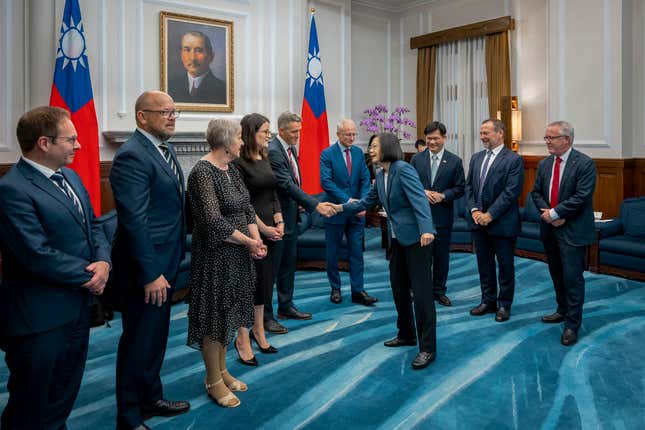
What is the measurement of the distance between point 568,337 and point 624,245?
2.36m

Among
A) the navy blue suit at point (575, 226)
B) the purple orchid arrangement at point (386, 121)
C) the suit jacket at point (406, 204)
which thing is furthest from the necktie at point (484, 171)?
the purple orchid arrangement at point (386, 121)

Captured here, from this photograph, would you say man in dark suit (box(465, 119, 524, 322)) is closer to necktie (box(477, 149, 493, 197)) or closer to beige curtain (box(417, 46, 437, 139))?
necktie (box(477, 149, 493, 197))

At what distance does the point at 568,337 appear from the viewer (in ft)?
12.3

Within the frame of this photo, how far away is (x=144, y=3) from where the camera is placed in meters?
6.45

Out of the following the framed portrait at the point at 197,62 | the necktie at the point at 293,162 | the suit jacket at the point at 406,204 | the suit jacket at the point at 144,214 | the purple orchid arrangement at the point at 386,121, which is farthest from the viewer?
the purple orchid arrangement at the point at 386,121

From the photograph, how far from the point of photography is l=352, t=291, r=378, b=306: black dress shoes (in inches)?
187

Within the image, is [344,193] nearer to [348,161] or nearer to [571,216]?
[348,161]

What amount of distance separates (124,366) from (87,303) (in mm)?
494

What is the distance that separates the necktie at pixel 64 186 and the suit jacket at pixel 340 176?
282 cm

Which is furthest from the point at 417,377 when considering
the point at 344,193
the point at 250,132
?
the point at 344,193

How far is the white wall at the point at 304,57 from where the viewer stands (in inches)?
223

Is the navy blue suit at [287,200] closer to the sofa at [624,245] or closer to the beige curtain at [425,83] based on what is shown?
the sofa at [624,245]

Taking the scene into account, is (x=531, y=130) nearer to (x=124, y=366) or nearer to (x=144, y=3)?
(x=144, y=3)

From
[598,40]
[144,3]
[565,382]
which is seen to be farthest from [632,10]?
[144,3]
